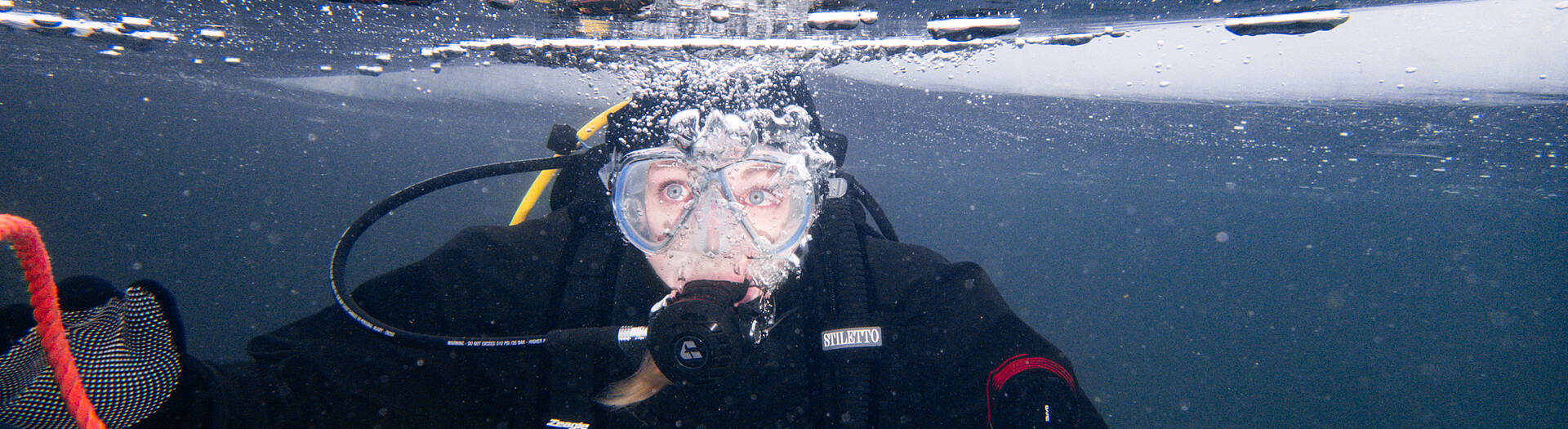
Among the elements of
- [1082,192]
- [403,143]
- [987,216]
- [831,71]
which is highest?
[831,71]

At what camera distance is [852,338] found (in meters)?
2.42

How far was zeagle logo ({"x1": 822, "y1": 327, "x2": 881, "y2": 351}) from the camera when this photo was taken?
2.41 m

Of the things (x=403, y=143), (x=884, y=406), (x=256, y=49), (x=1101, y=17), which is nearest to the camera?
(x=884, y=406)

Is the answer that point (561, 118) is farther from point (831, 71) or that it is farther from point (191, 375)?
point (191, 375)

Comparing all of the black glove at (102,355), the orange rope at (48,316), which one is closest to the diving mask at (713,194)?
the black glove at (102,355)

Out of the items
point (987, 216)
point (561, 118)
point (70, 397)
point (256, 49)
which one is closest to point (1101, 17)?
point (70, 397)

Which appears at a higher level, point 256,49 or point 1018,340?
point 256,49

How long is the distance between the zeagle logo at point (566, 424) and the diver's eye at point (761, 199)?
51.2 inches

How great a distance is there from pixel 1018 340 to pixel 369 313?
3.21m

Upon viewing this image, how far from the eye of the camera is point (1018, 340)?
254cm

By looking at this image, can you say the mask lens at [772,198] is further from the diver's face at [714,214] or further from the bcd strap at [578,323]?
the bcd strap at [578,323]

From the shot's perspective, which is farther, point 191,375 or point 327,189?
point 327,189

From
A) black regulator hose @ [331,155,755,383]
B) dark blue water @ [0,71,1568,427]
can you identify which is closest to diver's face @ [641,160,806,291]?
black regulator hose @ [331,155,755,383]

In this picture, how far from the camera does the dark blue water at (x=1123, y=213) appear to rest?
16203mm
